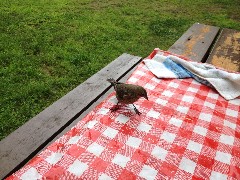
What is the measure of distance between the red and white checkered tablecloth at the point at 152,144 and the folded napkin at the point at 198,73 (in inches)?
7.6

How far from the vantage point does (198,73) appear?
2.86 metres

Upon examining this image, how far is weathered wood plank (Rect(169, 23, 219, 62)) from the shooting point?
3568mm

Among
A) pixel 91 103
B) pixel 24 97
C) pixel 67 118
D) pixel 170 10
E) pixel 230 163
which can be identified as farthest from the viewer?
pixel 170 10

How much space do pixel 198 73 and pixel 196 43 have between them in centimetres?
120

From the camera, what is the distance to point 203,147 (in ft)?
6.50

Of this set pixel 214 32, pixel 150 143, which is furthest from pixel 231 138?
pixel 214 32

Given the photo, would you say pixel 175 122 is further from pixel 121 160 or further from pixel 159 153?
pixel 121 160

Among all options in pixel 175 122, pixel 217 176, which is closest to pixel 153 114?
pixel 175 122

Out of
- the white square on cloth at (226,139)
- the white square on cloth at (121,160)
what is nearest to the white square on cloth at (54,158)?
the white square on cloth at (121,160)

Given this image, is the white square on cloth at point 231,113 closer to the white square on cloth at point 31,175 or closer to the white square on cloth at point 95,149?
the white square on cloth at point 95,149

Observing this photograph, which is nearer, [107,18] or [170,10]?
[107,18]

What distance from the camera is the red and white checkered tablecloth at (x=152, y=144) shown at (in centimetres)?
173

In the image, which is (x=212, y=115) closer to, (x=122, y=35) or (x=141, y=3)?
(x=122, y=35)

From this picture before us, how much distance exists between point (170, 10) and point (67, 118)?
690cm
